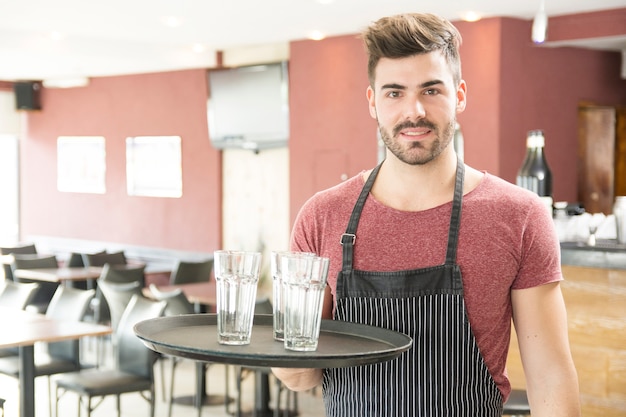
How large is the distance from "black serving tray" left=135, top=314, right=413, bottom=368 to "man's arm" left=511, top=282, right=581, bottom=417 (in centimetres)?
24

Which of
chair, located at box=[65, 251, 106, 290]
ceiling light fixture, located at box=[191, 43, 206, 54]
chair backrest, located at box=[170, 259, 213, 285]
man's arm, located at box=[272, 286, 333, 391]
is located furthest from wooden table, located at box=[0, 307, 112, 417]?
ceiling light fixture, located at box=[191, 43, 206, 54]

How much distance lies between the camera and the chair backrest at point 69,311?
5508 mm

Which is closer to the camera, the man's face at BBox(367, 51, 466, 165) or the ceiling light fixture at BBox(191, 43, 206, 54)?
the man's face at BBox(367, 51, 466, 165)

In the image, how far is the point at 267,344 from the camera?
5.02 ft

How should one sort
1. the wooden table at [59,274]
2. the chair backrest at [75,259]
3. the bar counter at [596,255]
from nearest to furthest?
the bar counter at [596,255], the wooden table at [59,274], the chair backrest at [75,259]

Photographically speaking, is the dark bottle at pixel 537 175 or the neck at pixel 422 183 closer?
the neck at pixel 422 183

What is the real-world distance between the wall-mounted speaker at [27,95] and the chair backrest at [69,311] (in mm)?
6374

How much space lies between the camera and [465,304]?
163 cm

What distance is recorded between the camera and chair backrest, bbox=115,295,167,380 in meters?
5.09

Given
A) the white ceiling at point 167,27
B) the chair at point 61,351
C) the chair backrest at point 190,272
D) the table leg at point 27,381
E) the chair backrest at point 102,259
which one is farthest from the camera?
the chair backrest at point 102,259

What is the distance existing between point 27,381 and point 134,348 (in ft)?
2.04

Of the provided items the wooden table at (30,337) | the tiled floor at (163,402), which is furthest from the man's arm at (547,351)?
the tiled floor at (163,402)

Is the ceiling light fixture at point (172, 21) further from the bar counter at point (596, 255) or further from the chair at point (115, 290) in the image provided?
the bar counter at point (596, 255)

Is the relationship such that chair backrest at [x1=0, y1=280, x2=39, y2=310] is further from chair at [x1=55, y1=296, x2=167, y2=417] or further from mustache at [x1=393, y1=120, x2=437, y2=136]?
mustache at [x1=393, y1=120, x2=437, y2=136]
